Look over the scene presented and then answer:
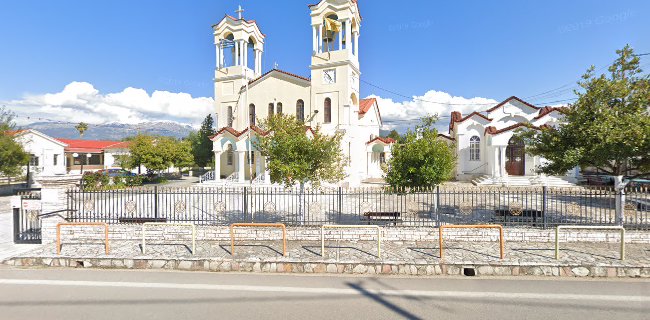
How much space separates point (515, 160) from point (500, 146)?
2.63m

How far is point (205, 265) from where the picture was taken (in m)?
7.77

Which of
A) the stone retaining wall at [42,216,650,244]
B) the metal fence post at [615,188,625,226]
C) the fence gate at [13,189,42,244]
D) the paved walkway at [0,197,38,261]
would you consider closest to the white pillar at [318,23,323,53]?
the stone retaining wall at [42,216,650,244]

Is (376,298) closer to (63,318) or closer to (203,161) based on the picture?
(63,318)

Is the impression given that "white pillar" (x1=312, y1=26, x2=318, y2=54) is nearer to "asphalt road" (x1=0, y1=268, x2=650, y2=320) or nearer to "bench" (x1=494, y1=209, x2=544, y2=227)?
"bench" (x1=494, y1=209, x2=544, y2=227)

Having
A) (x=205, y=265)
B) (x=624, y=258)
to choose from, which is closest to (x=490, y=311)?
(x=624, y=258)

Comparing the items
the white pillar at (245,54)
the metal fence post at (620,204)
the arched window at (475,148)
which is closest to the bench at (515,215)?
the metal fence post at (620,204)

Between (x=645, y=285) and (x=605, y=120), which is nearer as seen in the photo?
(x=645, y=285)

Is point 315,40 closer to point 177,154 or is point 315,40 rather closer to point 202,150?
point 177,154

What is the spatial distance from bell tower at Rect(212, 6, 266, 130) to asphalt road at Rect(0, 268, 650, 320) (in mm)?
22960

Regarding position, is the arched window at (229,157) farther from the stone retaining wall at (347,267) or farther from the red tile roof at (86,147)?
the red tile roof at (86,147)

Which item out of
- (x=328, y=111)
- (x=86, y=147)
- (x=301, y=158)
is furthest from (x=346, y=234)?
(x=86, y=147)

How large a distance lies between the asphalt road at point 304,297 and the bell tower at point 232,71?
22960mm

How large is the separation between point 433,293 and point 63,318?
23.0 ft

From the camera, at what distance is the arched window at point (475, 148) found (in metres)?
27.2
